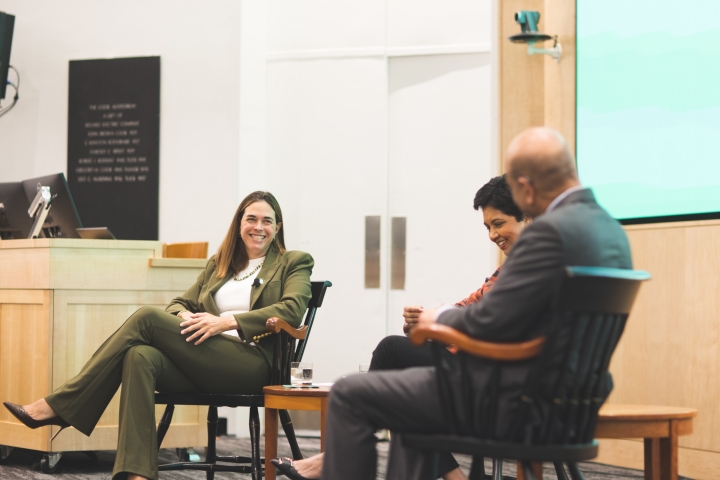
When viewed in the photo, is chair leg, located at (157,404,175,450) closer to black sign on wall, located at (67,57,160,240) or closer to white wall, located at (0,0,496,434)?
white wall, located at (0,0,496,434)

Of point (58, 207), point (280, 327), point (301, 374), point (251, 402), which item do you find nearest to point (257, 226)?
point (280, 327)

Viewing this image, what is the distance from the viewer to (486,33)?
524 cm

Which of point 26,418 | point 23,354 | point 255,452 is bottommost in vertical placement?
point 255,452

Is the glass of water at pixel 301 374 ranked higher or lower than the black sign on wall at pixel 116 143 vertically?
lower

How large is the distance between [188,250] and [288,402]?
169cm

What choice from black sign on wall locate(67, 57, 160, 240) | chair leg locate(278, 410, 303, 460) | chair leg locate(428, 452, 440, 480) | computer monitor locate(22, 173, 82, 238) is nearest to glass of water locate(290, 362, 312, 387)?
chair leg locate(278, 410, 303, 460)

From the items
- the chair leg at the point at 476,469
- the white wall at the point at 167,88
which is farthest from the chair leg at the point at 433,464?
the white wall at the point at 167,88

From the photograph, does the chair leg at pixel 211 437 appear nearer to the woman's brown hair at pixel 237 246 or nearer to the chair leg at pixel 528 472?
the woman's brown hair at pixel 237 246

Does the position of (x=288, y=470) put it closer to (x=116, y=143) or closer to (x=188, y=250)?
(x=188, y=250)

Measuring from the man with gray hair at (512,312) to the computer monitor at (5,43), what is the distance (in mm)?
4451

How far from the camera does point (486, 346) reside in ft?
6.09

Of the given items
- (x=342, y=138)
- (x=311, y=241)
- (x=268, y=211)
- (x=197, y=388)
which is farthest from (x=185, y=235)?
(x=197, y=388)

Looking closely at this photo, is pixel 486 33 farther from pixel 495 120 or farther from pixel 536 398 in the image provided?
pixel 536 398

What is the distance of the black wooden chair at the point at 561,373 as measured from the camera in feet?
5.94
